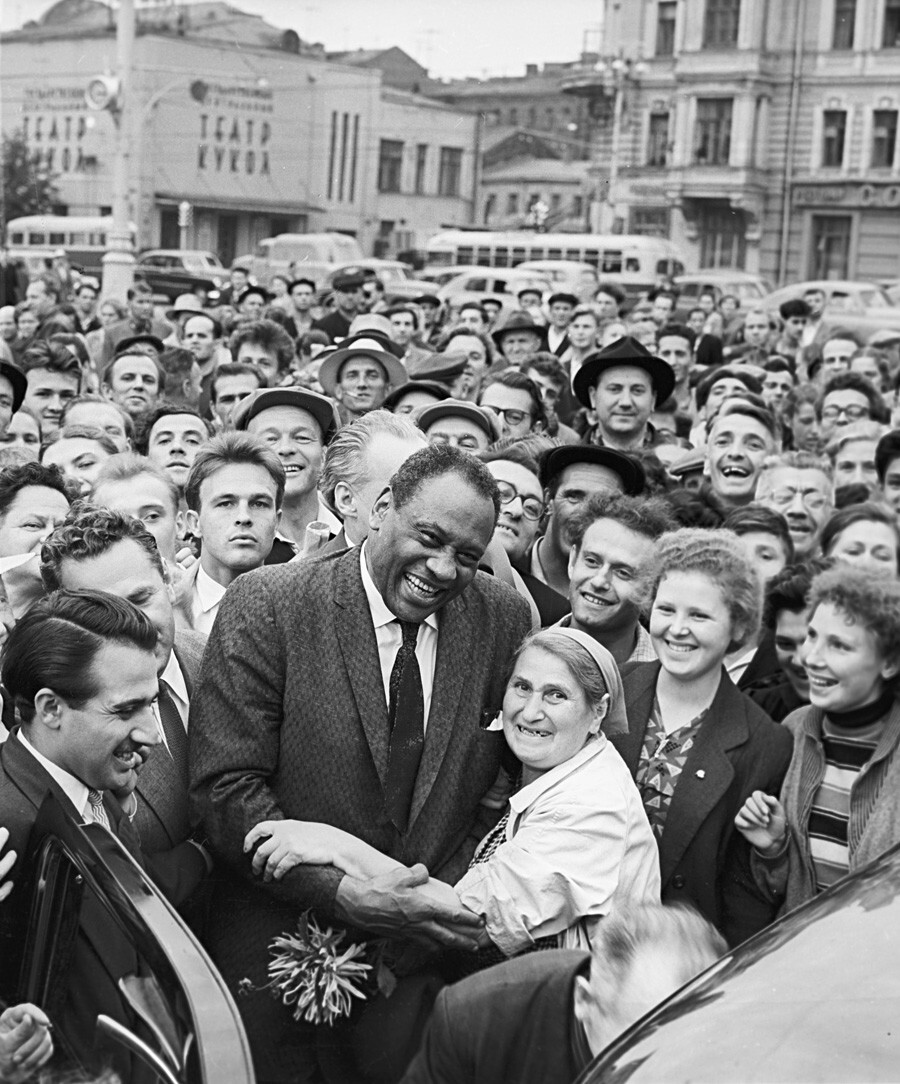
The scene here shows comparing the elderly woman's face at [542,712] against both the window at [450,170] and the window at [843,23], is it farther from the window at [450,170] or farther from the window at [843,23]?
the window at [450,170]

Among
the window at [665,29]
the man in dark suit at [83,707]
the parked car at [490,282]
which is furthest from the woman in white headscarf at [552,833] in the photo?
the window at [665,29]

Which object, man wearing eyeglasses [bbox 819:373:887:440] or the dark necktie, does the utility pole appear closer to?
man wearing eyeglasses [bbox 819:373:887:440]

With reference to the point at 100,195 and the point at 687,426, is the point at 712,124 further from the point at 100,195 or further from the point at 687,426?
the point at 687,426

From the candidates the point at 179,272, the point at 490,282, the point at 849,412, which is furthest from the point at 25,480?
the point at 490,282

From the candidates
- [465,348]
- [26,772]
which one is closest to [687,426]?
[465,348]

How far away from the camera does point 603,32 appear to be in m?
53.0

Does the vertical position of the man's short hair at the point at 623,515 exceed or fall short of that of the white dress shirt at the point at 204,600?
it exceeds it

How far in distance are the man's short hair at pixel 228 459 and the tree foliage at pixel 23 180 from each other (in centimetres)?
4284

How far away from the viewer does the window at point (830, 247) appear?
5062cm

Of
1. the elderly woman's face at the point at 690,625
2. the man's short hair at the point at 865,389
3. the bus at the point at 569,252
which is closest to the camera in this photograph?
the elderly woman's face at the point at 690,625

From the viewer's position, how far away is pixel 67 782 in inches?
112

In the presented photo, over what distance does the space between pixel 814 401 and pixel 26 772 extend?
351 inches

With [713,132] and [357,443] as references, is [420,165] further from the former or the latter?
[357,443]

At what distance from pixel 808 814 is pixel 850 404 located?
5857 millimetres
